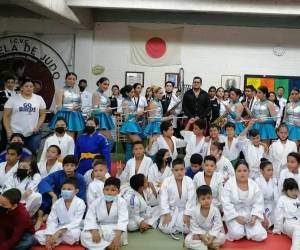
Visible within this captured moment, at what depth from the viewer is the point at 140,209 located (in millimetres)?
4223

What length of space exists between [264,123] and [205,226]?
2.44 meters

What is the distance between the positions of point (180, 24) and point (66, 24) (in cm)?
249

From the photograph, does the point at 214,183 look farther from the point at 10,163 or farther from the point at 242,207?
the point at 10,163

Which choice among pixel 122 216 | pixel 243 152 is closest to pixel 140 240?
pixel 122 216

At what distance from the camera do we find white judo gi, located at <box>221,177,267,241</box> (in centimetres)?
395

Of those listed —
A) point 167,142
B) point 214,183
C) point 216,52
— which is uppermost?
point 216,52

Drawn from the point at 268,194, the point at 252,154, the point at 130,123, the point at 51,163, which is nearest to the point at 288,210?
the point at 268,194

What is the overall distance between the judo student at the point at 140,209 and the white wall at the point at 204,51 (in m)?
5.24

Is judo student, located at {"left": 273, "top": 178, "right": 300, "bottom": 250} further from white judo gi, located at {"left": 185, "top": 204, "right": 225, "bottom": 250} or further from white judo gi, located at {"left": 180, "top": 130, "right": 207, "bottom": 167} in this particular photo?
white judo gi, located at {"left": 180, "top": 130, "right": 207, "bottom": 167}

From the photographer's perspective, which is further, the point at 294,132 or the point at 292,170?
the point at 294,132

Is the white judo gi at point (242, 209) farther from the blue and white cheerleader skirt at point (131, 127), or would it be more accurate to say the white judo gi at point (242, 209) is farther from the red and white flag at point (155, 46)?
the red and white flag at point (155, 46)

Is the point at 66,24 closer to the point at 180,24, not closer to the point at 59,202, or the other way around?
the point at 180,24

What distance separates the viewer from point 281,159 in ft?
17.5

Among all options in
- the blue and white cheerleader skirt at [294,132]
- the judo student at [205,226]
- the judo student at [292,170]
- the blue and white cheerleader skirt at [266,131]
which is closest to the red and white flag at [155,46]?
the blue and white cheerleader skirt at [266,131]
